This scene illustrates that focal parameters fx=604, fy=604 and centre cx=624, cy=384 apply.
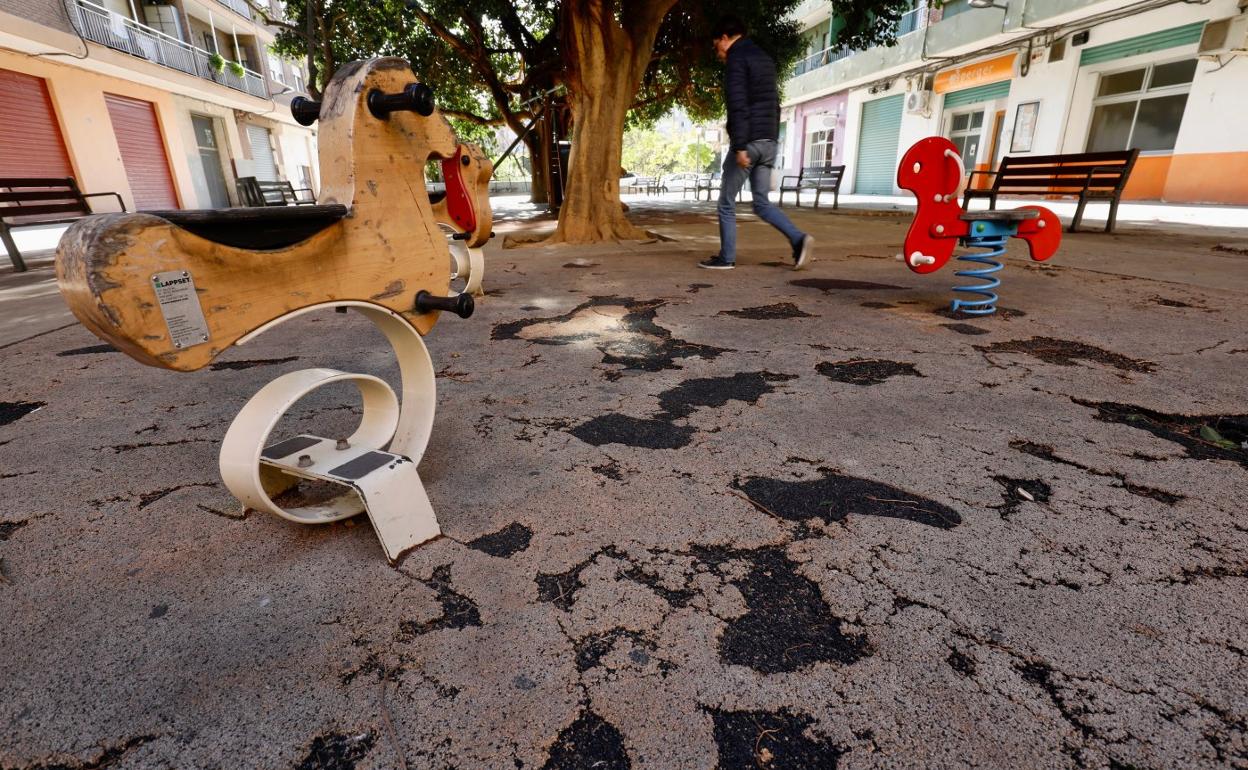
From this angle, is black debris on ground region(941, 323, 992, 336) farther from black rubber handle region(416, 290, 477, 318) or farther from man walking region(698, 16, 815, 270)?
black rubber handle region(416, 290, 477, 318)

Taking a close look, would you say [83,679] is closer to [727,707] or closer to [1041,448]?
[727,707]

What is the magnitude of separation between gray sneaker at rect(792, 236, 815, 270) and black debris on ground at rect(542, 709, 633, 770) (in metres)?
4.49

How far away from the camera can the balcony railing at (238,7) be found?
770 inches

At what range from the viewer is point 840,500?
159 cm

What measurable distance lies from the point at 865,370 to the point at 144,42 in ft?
65.5

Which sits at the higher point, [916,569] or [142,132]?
[142,132]

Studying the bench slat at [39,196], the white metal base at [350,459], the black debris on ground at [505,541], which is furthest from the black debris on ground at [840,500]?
the bench slat at [39,196]

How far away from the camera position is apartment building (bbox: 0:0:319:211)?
→ 12.1 metres

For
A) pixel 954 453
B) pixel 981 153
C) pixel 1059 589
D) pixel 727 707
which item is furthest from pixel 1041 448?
pixel 981 153

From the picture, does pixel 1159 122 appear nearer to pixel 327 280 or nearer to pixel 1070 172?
pixel 1070 172

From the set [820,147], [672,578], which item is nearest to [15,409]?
[672,578]

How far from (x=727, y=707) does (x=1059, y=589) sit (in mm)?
770

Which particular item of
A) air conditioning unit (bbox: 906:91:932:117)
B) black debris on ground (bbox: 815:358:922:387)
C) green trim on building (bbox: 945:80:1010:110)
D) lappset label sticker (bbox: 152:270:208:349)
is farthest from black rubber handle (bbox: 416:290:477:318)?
air conditioning unit (bbox: 906:91:932:117)

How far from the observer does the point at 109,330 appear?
967mm
